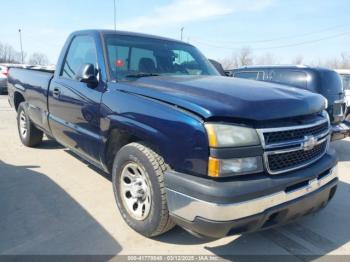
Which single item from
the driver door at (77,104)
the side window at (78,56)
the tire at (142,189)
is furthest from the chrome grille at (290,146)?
the side window at (78,56)

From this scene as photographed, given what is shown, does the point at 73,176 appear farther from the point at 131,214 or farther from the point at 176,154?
the point at 176,154

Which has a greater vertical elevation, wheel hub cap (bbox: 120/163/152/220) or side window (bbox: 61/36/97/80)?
side window (bbox: 61/36/97/80)

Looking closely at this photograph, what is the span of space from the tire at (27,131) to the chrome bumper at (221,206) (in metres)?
4.27

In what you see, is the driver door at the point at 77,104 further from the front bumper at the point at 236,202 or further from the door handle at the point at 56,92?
the front bumper at the point at 236,202

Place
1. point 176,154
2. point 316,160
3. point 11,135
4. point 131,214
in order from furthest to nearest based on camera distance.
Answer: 1. point 11,135
2. point 131,214
3. point 316,160
4. point 176,154

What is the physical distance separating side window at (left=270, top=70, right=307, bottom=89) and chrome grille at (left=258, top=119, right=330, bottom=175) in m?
3.90

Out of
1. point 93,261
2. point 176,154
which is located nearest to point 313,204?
point 176,154

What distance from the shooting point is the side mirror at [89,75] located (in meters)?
3.57

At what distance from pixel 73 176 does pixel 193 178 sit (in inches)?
108

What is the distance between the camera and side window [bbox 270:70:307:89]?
6676 mm

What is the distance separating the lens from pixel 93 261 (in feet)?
9.16

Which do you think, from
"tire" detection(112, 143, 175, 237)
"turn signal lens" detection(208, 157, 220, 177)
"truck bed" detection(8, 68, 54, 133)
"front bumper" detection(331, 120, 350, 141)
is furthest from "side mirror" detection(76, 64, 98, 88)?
"front bumper" detection(331, 120, 350, 141)

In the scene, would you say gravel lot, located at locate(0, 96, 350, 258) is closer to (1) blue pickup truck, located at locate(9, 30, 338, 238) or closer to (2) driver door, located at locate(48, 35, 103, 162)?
(1) blue pickup truck, located at locate(9, 30, 338, 238)

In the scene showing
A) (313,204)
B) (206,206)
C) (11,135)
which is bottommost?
(11,135)
